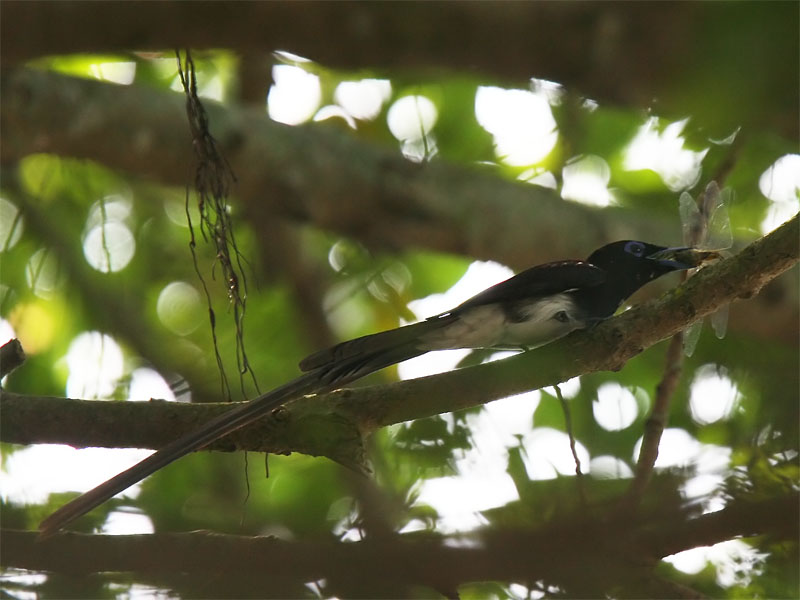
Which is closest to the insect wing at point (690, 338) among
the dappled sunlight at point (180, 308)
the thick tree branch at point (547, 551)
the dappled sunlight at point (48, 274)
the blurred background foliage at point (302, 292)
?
the blurred background foliage at point (302, 292)

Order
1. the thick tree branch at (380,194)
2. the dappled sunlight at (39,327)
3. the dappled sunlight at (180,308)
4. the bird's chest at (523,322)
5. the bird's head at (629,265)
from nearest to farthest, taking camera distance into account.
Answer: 1. the bird's chest at (523,322)
2. the bird's head at (629,265)
3. the thick tree branch at (380,194)
4. the dappled sunlight at (39,327)
5. the dappled sunlight at (180,308)

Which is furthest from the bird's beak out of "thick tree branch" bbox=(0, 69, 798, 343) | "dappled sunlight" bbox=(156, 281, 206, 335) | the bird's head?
"dappled sunlight" bbox=(156, 281, 206, 335)

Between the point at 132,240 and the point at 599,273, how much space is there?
3384 millimetres

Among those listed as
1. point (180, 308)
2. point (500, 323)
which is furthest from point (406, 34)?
point (180, 308)

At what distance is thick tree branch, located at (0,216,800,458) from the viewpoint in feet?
8.16

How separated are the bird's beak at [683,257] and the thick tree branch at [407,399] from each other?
798 millimetres

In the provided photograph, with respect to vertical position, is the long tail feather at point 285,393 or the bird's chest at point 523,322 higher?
the bird's chest at point 523,322

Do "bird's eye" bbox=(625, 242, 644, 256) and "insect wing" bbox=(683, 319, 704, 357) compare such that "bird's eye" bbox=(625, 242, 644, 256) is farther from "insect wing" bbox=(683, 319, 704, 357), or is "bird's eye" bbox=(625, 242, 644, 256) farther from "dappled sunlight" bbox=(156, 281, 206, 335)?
"dappled sunlight" bbox=(156, 281, 206, 335)

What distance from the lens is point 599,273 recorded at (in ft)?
11.5

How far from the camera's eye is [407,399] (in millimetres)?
2535

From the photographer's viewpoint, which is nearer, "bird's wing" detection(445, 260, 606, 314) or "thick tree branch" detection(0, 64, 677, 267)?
"bird's wing" detection(445, 260, 606, 314)

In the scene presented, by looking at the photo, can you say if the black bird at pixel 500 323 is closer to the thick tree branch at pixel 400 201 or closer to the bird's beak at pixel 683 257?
the bird's beak at pixel 683 257

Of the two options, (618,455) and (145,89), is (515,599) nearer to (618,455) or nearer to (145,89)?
(618,455)

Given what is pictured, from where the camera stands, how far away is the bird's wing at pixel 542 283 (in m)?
3.27
